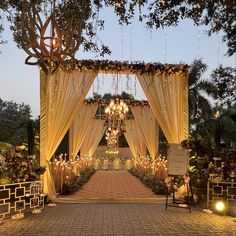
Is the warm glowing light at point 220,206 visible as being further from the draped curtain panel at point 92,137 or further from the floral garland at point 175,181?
the draped curtain panel at point 92,137

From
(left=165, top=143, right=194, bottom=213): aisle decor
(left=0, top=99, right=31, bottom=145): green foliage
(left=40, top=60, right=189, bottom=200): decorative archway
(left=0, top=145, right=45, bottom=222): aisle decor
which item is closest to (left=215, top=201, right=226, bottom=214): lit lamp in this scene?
(left=165, top=143, right=194, bottom=213): aisle decor

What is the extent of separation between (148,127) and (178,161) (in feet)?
22.1

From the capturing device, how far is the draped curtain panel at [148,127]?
14.3 m

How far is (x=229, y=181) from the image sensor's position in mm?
7949

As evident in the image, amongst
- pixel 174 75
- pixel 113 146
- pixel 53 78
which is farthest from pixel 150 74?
pixel 113 146

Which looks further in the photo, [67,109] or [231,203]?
[67,109]

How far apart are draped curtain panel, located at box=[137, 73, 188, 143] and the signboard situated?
1.25m

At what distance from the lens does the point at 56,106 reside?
9.20m

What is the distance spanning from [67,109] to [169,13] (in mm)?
4488

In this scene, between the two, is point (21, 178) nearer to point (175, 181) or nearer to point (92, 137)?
point (175, 181)

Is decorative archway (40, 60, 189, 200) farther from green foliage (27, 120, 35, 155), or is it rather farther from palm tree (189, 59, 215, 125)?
palm tree (189, 59, 215, 125)

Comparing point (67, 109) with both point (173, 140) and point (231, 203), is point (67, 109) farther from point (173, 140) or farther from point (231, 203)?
point (231, 203)

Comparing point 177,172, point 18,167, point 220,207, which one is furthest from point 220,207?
point 18,167

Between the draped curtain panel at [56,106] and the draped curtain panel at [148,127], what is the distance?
17.8 ft
